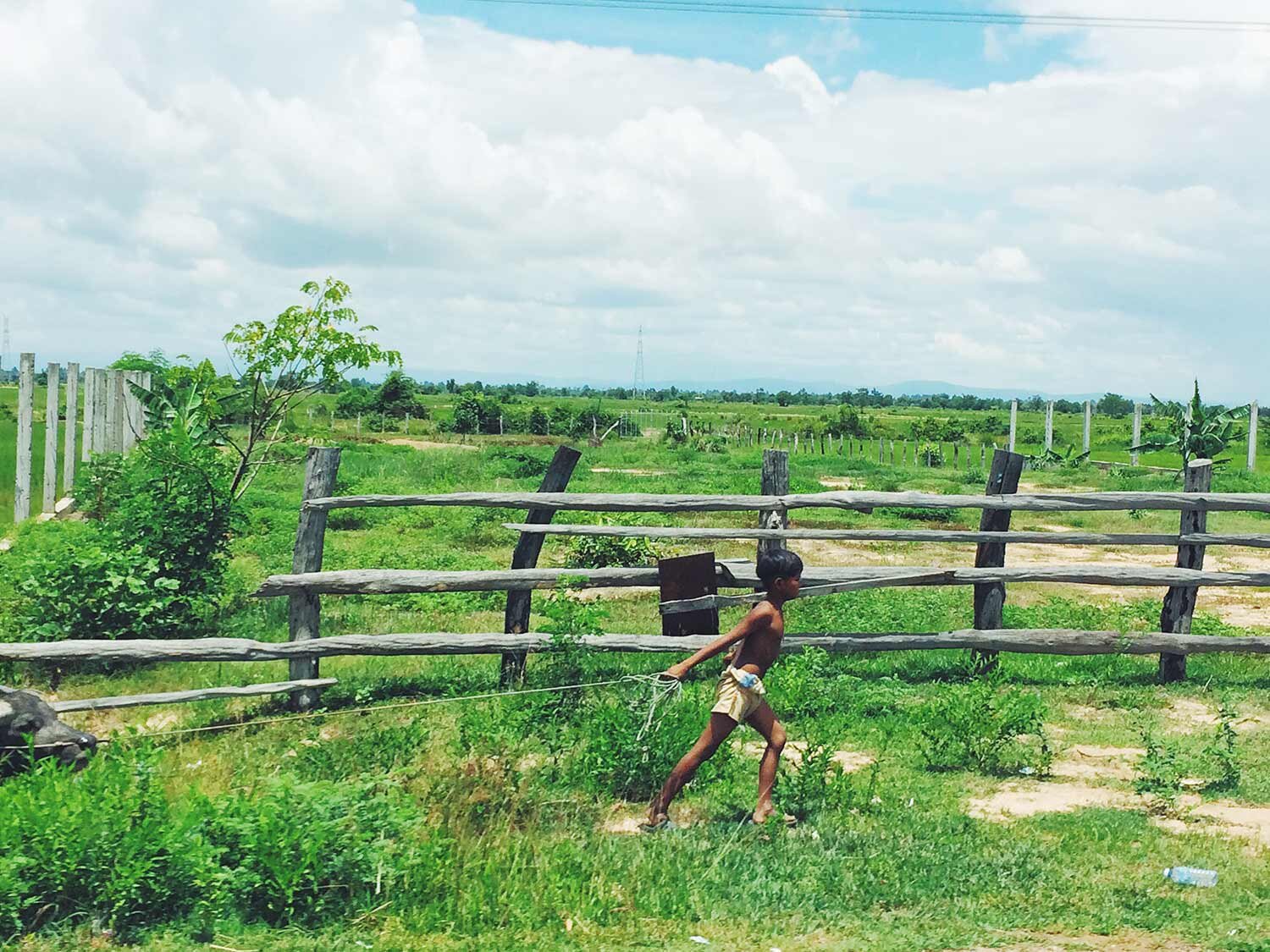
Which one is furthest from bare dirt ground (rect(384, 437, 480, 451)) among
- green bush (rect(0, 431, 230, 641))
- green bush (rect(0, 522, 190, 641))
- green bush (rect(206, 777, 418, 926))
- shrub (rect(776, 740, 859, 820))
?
green bush (rect(206, 777, 418, 926))

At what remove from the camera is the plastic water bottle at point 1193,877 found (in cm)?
511

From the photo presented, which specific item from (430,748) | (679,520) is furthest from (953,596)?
(430,748)

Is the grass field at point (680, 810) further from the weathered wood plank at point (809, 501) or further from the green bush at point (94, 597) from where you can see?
the weathered wood plank at point (809, 501)

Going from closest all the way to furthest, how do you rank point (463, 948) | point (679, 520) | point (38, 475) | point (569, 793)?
point (463, 948) < point (569, 793) < point (679, 520) < point (38, 475)

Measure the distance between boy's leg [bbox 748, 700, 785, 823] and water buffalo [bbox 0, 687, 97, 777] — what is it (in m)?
3.25

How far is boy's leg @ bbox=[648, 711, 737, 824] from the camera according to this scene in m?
5.56

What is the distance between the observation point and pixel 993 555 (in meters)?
9.22

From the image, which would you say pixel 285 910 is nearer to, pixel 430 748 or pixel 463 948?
pixel 463 948

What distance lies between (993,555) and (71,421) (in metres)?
14.1

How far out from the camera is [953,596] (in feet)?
40.4

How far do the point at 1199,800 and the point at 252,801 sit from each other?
479 centimetres

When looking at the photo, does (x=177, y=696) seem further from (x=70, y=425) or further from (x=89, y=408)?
(x=89, y=408)

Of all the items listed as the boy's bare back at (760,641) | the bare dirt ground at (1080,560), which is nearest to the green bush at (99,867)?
the boy's bare back at (760,641)

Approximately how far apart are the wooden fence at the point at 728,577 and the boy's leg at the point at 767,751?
90.3 inches
